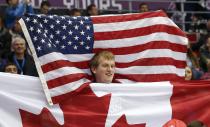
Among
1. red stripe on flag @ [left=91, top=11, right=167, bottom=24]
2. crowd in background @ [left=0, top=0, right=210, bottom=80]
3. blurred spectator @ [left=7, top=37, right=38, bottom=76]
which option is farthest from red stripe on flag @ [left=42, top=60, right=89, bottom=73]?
blurred spectator @ [left=7, top=37, right=38, bottom=76]

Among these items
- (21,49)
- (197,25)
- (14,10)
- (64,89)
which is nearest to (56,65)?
(64,89)

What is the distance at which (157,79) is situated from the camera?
6.24 m

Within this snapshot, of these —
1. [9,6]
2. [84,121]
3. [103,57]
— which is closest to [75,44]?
[103,57]

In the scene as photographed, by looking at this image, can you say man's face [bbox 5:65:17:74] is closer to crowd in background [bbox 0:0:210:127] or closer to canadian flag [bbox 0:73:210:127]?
crowd in background [bbox 0:0:210:127]

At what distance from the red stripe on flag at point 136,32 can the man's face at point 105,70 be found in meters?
0.33

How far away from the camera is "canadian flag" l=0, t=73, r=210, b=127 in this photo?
562 cm

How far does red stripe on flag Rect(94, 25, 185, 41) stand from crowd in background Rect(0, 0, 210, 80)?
34.1 inches

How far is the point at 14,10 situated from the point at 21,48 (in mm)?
2119

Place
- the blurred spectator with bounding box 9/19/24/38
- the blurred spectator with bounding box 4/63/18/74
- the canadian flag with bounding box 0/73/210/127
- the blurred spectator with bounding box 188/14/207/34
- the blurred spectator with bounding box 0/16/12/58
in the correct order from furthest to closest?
the blurred spectator with bounding box 188/14/207/34, the blurred spectator with bounding box 9/19/24/38, the blurred spectator with bounding box 0/16/12/58, the blurred spectator with bounding box 4/63/18/74, the canadian flag with bounding box 0/73/210/127

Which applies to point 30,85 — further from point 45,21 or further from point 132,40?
point 132,40

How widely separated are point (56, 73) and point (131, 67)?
0.87m

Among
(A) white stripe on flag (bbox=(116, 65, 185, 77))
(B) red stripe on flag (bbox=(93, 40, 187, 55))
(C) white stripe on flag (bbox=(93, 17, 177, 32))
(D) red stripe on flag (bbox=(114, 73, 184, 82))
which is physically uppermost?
(C) white stripe on flag (bbox=(93, 17, 177, 32))

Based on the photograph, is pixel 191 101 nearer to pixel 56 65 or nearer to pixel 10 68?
pixel 56 65

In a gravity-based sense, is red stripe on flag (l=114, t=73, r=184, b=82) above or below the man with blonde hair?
below
